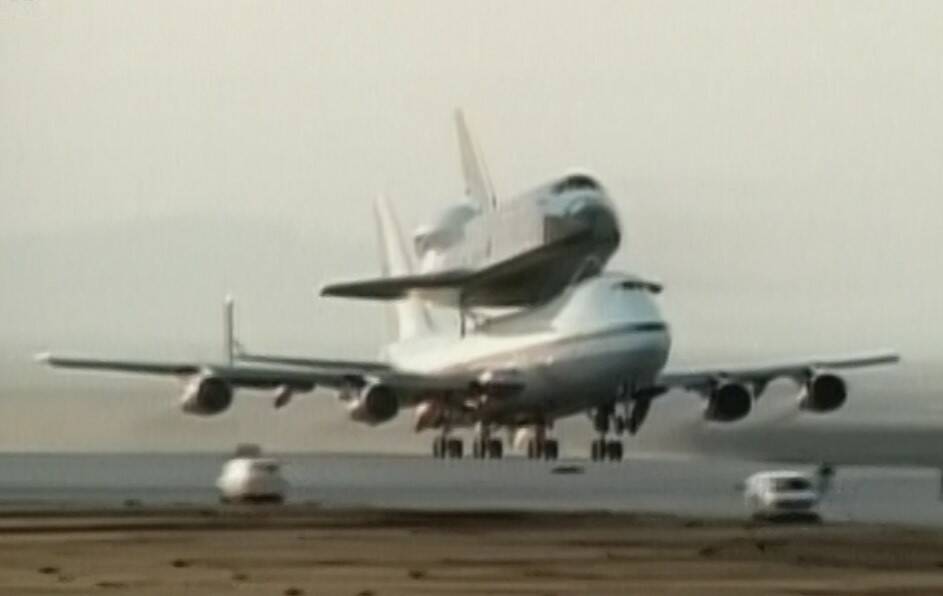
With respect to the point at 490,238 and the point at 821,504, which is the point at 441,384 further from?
the point at 821,504

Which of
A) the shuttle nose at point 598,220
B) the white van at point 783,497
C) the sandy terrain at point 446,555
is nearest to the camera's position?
the sandy terrain at point 446,555

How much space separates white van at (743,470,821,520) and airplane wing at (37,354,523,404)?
158 ft

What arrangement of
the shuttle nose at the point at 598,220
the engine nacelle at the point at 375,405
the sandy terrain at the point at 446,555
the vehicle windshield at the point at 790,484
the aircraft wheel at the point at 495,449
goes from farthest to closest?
the shuttle nose at the point at 598,220, the aircraft wheel at the point at 495,449, the engine nacelle at the point at 375,405, the vehicle windshield at the point at 790,484, the sandy terrain at the point at 446,555

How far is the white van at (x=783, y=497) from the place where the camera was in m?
68.0

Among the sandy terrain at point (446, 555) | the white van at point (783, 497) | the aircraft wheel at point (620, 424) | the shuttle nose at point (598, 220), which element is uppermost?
the shuttle nose at point (598, 220)

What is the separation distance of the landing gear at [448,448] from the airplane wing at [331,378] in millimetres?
2414

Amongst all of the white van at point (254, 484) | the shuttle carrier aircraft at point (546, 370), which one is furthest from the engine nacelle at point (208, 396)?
the white van at point (254, 484)

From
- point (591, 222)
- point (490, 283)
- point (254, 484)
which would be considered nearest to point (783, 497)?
point (254, 484)

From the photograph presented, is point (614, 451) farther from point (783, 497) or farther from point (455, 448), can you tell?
point (783, 497)

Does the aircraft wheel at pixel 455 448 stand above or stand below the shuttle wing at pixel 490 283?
below

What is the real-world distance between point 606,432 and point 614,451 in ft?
9.88

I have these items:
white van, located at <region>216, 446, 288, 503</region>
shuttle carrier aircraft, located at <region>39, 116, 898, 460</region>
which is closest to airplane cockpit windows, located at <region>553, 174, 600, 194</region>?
shuttle carrier aircraft, located at <region>39, 116, 898, 460</region>

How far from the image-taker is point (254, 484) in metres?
77.0

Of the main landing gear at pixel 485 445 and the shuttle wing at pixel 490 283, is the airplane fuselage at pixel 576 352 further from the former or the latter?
the shuttle wing at pixel 490 283
